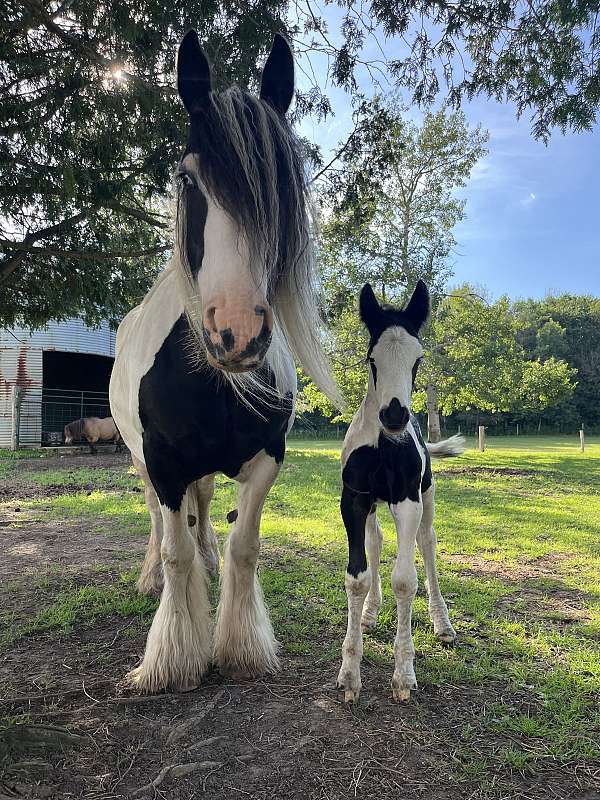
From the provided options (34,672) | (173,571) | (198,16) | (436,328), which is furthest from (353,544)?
(436,328)

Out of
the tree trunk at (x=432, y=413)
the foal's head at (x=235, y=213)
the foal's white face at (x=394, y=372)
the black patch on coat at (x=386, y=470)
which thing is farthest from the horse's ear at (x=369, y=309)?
the tree trunk at (x=432, y=413)

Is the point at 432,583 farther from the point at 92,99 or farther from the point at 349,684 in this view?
the point at 92,99

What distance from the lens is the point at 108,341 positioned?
709 inches

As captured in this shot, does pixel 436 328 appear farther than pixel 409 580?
Yes

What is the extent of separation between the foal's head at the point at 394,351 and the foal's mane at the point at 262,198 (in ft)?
1.88

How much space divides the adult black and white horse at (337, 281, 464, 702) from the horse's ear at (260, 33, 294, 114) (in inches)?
40.1

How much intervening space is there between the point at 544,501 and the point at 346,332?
609cm

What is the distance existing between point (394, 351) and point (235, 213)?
1140 mm

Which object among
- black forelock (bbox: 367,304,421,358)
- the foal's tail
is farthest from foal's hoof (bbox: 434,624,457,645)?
black forelock (bbox: 367,304,421,358)

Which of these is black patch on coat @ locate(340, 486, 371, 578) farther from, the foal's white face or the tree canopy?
the tree canopy

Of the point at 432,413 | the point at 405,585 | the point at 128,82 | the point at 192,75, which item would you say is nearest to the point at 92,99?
the point at 128,82

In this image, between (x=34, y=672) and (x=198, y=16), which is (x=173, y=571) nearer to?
(x=34, y=672)

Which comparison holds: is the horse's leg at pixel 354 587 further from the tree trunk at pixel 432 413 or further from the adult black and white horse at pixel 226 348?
the tree trunk at pixel 432 413

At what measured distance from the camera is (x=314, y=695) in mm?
2342
